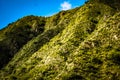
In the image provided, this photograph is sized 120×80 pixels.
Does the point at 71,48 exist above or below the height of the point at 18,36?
below

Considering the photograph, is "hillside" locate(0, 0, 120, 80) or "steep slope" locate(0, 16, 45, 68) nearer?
"hillside" locate(0, 0, 120, 80)

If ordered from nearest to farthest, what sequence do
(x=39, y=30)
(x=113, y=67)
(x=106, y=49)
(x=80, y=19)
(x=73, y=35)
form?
(x=113, y=67) → (x=106, y=49) → (x=73, y=35) → (x=80, y=19) → (x=39, y=30)

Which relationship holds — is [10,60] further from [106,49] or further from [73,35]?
[106,49]

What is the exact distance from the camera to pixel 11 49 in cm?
14200

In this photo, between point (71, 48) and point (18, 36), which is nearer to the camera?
point (71, 48)

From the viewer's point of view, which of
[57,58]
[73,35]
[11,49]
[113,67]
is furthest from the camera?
[11,49]

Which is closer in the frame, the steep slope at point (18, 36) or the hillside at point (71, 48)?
the hillside at point (71, 48)

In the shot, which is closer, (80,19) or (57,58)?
(57,58)

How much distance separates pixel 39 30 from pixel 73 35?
4625cm

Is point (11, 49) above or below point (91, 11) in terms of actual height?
below

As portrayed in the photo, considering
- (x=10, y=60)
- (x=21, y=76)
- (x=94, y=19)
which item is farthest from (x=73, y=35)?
(x=10, y=60)

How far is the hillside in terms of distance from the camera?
3391 inches

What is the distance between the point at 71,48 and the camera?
3999 inches

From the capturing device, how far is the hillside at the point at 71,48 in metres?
86.1
